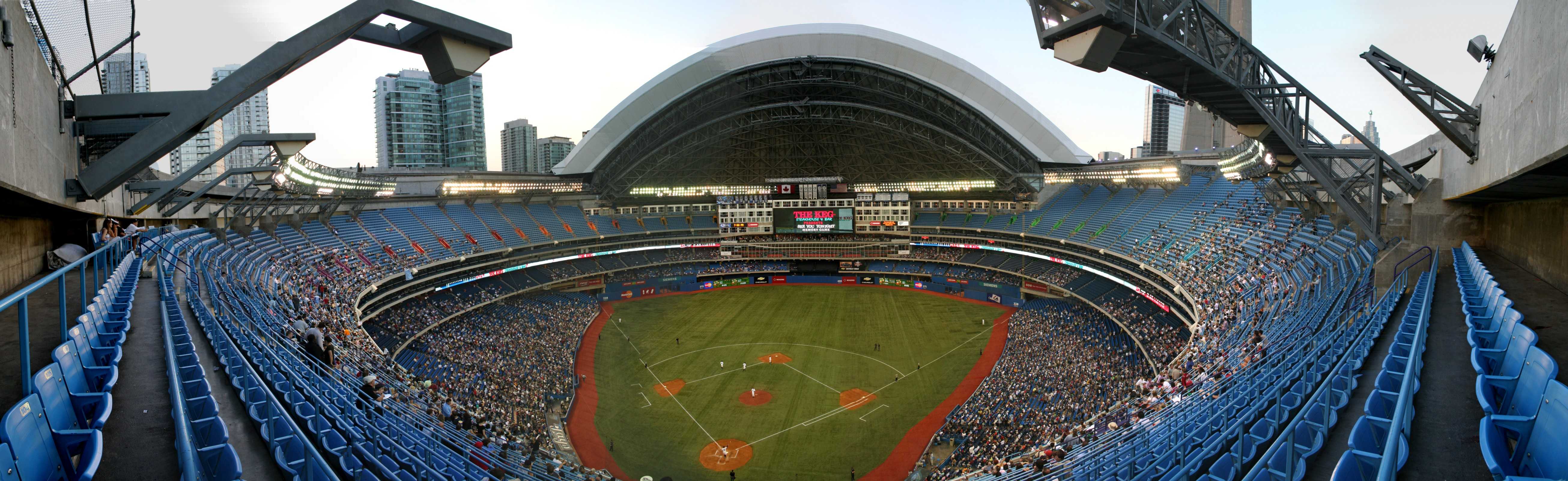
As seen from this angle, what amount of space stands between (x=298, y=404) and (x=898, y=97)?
43.3 metres

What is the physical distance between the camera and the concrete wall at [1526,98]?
635cm

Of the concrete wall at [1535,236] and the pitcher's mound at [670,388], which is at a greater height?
the concrete wall at [1535,236]

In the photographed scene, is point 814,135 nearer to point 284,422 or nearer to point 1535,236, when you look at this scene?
point 1535,236

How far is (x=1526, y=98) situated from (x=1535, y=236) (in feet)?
24.1

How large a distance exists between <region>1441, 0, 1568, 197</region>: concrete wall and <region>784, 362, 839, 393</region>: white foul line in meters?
23.3

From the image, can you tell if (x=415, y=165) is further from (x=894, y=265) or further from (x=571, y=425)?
(x=571, y=425)

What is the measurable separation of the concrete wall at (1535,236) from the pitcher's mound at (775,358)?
27.2m

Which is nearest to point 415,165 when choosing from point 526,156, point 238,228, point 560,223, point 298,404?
point 526,156

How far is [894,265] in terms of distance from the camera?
6091cm

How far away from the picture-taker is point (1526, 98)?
7.72 meters

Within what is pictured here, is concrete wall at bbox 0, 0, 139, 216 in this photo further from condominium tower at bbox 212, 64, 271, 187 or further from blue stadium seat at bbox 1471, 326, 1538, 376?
condominium tower at bbox 212, 64, 271, 187

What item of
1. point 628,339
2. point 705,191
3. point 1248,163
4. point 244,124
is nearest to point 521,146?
point 244,124

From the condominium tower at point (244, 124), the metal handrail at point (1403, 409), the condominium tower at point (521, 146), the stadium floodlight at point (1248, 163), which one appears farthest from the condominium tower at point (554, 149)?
the metal handrail at point (1403, 409)

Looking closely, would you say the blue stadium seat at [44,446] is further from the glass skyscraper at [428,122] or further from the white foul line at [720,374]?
the glass skyscraper at [428,122]
